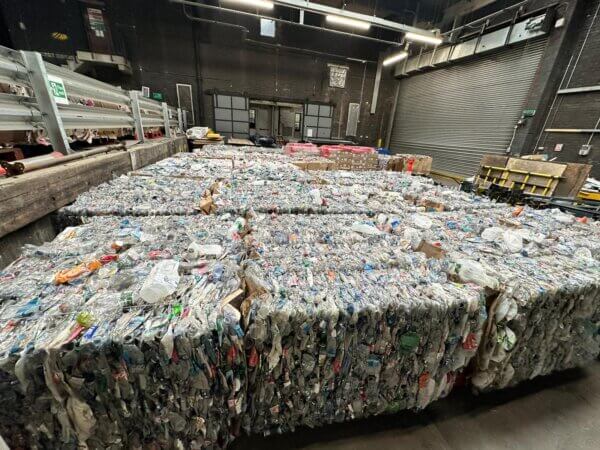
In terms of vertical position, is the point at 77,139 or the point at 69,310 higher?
the point at 77,139

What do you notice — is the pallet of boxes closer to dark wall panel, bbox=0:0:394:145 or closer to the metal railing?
dark wall panel, bbox=0:0:394:145

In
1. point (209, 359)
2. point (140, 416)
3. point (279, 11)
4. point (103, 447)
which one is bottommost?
point (103, 447)

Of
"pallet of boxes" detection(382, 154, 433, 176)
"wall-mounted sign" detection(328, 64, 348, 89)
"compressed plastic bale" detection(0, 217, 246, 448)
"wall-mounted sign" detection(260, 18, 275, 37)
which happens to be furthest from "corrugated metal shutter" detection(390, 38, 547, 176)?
"compressed plastic bale" detection(0, 217, 246, 448)

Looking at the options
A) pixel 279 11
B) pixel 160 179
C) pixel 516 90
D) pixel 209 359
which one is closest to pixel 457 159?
pixel 516 90

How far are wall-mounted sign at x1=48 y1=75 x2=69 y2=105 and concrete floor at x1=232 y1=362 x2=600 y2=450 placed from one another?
3.14m

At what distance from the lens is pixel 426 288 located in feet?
3.68

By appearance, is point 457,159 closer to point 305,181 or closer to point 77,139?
point 305,181

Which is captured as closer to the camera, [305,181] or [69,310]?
[69,310]

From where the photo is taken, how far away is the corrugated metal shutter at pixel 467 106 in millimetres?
6812

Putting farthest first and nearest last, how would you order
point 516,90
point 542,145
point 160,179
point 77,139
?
point 516,90
point 542,145
point 77,139
point 160,179

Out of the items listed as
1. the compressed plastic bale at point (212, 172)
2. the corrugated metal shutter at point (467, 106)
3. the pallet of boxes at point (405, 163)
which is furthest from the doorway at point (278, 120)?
the compressed plastic bale at point (212, 172)

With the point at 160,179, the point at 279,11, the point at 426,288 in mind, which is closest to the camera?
the point at 426,288

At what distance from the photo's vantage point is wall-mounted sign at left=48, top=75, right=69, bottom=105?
2.09 metres

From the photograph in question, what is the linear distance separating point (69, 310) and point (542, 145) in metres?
9.48
